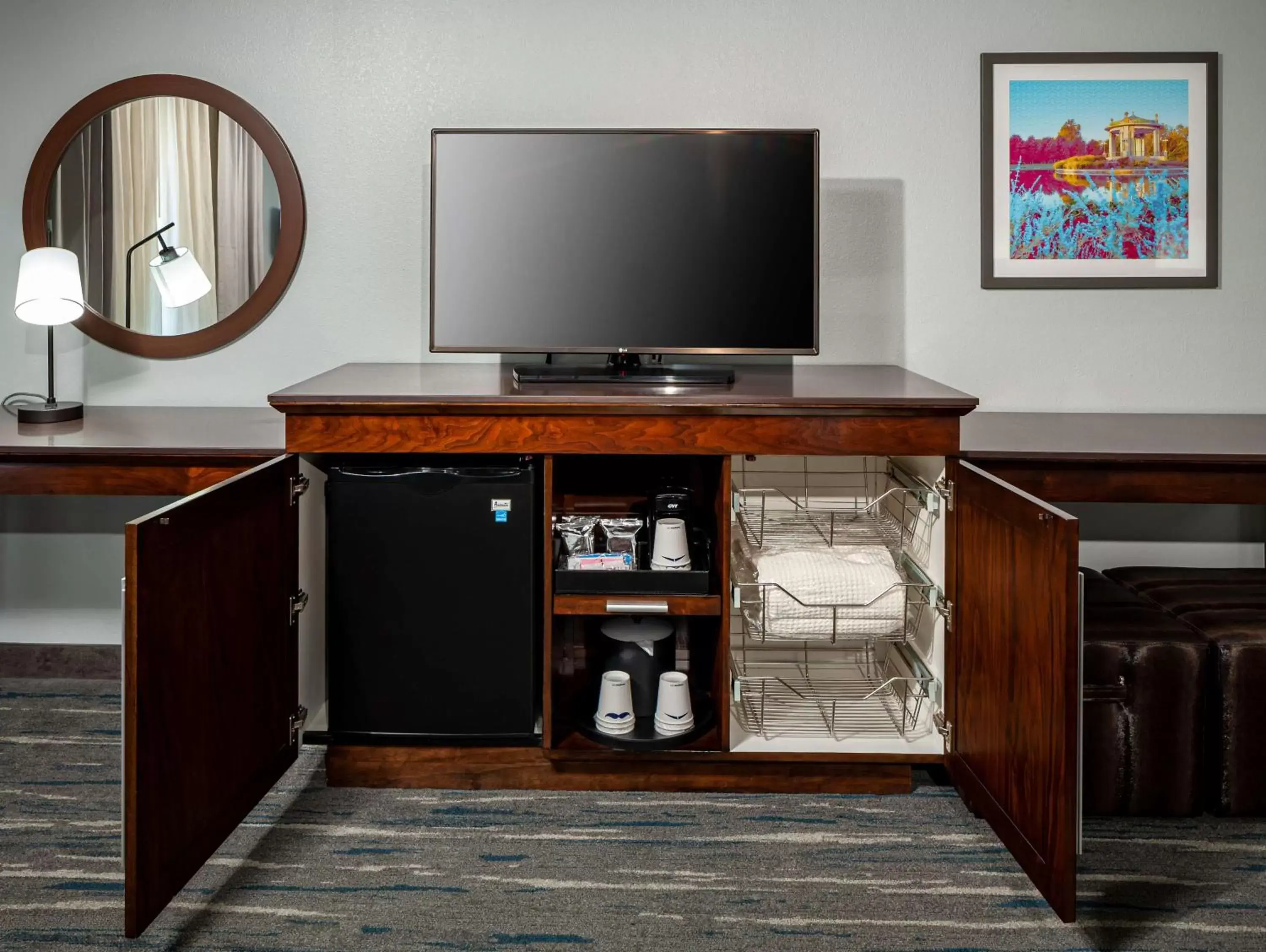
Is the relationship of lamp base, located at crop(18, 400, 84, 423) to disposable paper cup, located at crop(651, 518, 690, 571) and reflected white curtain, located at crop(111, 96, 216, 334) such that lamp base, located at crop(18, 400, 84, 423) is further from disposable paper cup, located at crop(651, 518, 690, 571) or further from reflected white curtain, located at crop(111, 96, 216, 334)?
disposable paper cup, located at crop(651, 518, 690, 571)

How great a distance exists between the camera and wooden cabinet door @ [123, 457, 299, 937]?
58.4 inches

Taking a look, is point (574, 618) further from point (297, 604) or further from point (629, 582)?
point (297, 604)

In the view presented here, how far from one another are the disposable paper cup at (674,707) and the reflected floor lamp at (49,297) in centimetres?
145

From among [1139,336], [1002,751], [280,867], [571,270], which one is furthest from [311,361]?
[1139,336]

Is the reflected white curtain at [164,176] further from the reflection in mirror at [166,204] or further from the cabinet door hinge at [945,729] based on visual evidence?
the cabinet door hinge at [945,729]

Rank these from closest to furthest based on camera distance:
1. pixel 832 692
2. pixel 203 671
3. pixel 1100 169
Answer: pixel 203 671, pixel 832 692, pixel 1100 169

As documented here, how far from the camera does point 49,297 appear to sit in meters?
2.43

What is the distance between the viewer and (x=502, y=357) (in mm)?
2719

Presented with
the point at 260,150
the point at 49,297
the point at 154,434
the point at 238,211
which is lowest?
the point at 154,434

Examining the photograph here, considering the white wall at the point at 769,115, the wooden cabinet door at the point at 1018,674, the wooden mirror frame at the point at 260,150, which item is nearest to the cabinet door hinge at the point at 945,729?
the wooden cabinet door at the point at 1018,674

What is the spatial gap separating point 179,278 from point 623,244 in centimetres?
110

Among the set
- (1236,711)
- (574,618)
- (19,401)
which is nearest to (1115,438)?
(1236,711)

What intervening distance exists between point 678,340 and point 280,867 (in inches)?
49.0

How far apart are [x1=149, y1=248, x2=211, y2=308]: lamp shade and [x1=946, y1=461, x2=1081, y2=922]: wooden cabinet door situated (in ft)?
5.81
